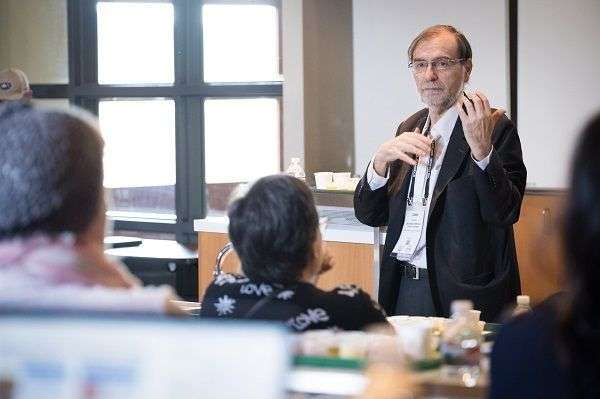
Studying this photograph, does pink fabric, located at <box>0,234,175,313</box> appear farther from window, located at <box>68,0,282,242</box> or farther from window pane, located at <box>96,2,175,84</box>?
window pane, located at <box>96,2,175,84</box>

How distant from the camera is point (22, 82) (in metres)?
6.12

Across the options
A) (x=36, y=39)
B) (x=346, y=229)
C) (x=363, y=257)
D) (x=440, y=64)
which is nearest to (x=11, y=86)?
(x=36, y=39)

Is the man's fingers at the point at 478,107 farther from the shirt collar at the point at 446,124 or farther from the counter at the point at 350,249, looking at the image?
the counter at the point at 350,249

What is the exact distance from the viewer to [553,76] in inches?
214

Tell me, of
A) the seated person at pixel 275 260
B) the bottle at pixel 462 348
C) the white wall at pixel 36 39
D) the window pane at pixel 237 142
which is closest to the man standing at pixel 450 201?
the bottle at pixel 462 348

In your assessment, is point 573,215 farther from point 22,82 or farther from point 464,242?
point 22,82

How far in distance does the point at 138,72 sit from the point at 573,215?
19.4ft

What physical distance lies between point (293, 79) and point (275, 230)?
3.88 metres

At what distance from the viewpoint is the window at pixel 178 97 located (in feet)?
22.7

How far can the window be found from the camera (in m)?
6.91

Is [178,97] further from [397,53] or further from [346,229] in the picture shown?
[346,229]

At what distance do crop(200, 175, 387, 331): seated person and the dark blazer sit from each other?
90 centimetres

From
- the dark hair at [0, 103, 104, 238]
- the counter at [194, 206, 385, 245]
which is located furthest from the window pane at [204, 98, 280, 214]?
the dark hair at [0, 103, 104, 238]

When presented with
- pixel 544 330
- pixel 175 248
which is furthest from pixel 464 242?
pixel 175 248
